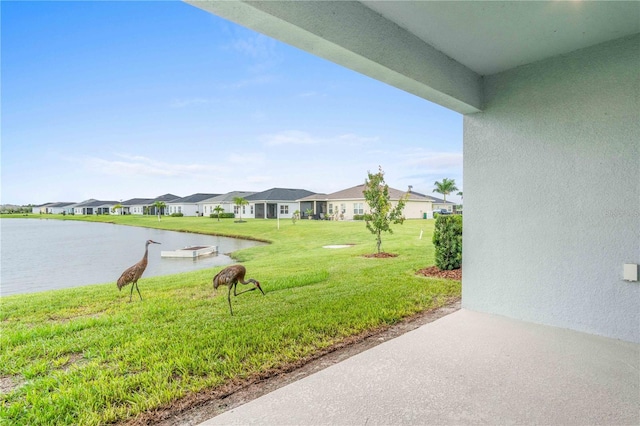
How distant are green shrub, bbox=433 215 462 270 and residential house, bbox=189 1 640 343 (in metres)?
2.04

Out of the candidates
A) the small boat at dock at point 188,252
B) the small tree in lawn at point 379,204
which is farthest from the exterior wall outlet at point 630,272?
the small boat at dock at point 188,252

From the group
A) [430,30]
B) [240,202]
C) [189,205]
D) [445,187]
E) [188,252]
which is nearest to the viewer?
[430,30]

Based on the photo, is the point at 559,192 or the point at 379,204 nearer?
the point at 559,192

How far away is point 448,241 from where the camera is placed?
561cm

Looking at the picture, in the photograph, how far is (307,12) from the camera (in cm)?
187

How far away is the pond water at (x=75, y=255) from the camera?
5766mm

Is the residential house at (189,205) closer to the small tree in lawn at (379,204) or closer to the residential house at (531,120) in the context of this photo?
the small tree in lawn at (379,204)

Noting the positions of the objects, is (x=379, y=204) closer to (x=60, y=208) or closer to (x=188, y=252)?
(x=188, y=252)

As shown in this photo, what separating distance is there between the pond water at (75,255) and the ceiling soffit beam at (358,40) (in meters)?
5.49

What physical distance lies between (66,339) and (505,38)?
4.44 meters

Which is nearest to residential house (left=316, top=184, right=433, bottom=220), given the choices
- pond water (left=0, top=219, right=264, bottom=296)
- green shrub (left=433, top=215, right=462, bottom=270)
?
pond water (left=0, top=219, right=264, bottom=296)

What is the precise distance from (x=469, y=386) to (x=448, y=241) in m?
3.90

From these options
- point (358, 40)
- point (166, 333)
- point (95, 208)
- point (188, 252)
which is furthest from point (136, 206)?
point (358, 40)

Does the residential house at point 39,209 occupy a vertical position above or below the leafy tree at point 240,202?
below
